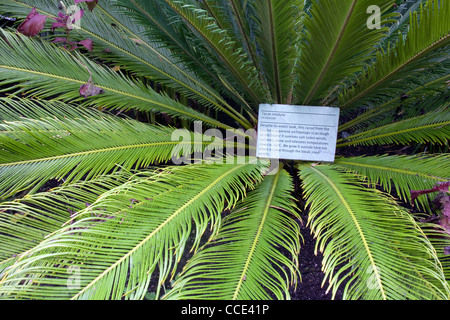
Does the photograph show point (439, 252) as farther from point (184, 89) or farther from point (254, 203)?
point (184, 89)

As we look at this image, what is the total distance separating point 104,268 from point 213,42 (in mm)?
1024

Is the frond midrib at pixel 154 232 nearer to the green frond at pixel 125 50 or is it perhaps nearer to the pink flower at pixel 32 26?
the green frond at pixel 125 50

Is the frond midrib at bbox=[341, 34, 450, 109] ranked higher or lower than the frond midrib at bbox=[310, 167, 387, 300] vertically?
higher

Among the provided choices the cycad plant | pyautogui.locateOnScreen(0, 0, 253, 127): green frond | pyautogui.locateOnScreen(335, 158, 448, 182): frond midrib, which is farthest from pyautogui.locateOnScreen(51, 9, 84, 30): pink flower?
pyautogui.locateOnScreen(335, 158, 448, 182): frond midrib

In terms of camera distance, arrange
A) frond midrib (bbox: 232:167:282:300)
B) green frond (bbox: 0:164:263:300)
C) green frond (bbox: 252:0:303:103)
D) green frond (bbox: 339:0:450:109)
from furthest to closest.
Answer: green frond (bbox: 252:0:303:103) < green frond (bbox: 339:0:450:109) < frond midrib (bbox: 232:167:282:300) < green frond (bbox: 0:164:263:300)

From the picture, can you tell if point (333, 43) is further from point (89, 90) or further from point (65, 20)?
point (65, 20)

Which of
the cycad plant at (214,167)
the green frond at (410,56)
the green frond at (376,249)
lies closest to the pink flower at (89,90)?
the cycad plant at (214,167)

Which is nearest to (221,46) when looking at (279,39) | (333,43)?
(279,39)

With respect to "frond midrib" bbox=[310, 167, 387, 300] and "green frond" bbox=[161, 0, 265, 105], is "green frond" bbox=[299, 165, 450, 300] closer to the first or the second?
"frond midrib" bbox=[310, 167, 387, 300]

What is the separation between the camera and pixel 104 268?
83cm

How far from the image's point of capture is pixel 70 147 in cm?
122

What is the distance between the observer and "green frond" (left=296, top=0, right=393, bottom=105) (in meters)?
1.04

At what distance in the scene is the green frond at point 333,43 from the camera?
3.42 feet
